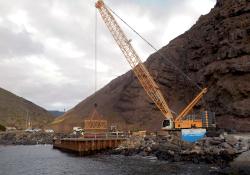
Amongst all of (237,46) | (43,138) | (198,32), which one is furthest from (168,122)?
(43,138)

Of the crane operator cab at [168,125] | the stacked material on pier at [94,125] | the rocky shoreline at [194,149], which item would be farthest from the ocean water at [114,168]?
the stacked material on pier at [94,125]

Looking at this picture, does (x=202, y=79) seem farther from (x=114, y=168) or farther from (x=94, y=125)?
(x=114, y=168)

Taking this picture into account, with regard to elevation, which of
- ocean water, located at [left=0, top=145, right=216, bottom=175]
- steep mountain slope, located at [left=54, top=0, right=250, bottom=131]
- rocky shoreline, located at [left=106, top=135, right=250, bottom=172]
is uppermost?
steep mountain slope, located at [left=54, top=0, right=250, bottom=131]

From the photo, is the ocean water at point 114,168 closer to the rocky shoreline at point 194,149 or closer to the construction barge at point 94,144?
the rocky shoreline at point 194,149

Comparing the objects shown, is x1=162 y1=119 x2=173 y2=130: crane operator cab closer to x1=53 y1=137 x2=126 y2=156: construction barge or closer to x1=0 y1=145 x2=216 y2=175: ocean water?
x1=53 y1=137 x2=126 y2=156: construction barge

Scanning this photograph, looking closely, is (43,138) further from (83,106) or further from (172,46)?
(172,46)

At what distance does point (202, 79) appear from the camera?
98.8 m

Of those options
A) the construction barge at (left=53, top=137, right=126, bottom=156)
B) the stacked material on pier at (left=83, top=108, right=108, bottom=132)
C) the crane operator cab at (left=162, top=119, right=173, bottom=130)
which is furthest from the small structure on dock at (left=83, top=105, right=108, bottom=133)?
the crane operator cab at (left=162, top=119, right=173, bottom=130)

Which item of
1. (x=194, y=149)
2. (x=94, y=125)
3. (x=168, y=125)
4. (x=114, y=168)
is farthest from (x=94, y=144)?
(x=194, y=149)

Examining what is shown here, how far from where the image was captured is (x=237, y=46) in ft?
287

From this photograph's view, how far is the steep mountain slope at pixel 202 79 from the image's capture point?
85062mm

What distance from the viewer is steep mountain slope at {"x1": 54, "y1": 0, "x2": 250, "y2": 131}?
8506cm

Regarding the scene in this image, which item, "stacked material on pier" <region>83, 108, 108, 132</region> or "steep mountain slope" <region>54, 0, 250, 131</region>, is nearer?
"stacked material on pier" <region>83, 108, 108, 132</region>

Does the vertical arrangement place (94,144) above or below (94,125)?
below
